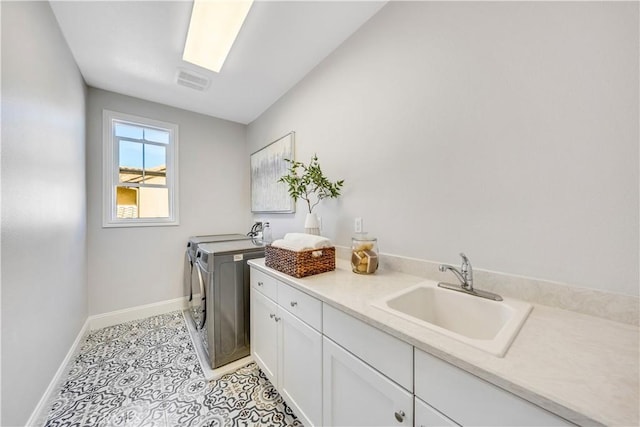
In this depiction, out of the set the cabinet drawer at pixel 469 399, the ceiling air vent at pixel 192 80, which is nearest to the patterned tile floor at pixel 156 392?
the cabinet drawer at pixel 469 399

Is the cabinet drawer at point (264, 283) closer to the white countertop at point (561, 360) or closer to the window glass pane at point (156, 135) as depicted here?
the white countertop at point (561, 360)

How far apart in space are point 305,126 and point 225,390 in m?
2.27

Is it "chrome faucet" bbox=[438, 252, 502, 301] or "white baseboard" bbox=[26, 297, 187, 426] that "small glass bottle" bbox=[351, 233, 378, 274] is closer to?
"chrome faucet" bbox=[438, 252, 502, 301]

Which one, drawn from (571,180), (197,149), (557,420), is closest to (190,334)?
(197,149)

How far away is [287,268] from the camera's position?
141 cm

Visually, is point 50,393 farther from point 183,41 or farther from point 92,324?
point 183,41

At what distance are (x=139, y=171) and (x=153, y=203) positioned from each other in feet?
1.35

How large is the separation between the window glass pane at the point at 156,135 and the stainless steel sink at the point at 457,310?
127 inches

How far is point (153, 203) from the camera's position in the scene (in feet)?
9.36

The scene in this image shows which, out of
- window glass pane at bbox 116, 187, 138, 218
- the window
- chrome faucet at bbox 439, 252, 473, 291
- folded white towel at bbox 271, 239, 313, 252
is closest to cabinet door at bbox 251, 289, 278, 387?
folded white towel at bbox 271, 239, 313, 252

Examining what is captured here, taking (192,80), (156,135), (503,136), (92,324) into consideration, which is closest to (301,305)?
(503,136)

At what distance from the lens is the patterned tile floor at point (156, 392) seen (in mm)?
1382

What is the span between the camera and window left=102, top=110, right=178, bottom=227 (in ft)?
8.31

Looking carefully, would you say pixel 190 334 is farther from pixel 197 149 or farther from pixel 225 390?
pixel 197 149
